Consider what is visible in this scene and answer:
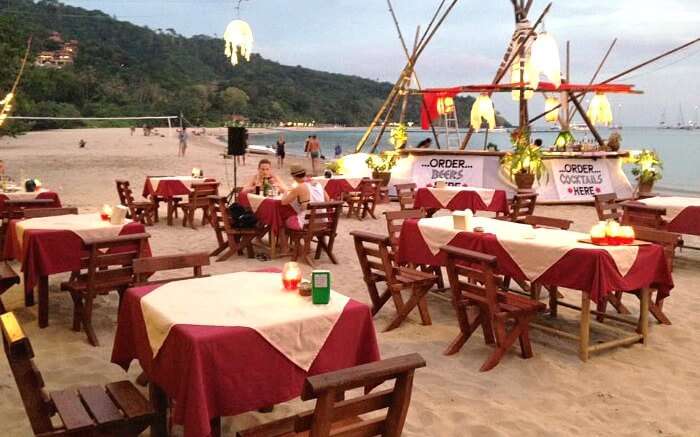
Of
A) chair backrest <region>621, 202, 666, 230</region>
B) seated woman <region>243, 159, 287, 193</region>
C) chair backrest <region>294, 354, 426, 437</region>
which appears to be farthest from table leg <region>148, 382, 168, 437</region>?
chair backrest <region>621, 202, 666, 230</region>

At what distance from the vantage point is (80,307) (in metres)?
5.33

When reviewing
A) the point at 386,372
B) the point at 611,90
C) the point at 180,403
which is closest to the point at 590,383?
the point at 386,372

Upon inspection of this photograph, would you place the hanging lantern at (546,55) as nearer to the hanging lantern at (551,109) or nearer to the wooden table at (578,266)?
the wooden table at (578,266)

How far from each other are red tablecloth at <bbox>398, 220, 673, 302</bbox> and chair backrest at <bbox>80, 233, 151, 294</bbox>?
2844mm

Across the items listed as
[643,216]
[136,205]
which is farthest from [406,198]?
[136,205]

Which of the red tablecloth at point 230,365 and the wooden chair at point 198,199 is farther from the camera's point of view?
the wooden chair at point 198,199

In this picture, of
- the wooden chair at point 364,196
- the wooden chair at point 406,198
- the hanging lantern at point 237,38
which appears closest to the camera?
the wooden chair at point 406,198

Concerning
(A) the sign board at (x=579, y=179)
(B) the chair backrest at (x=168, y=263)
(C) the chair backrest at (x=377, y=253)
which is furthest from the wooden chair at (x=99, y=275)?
(A) the sign board at (x=579, y=179)

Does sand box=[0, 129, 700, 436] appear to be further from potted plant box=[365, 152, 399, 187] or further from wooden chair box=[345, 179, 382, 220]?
potted plant box=[365, 152, 399, 187]

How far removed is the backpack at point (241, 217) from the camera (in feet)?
28.1

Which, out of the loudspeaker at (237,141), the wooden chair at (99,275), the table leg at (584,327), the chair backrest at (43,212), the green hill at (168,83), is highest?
the green hill at (168,83)

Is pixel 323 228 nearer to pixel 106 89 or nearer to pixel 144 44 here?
pixel 106 89

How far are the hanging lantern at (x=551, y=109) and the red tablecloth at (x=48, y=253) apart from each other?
14.4 meters

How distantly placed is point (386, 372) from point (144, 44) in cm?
12014
